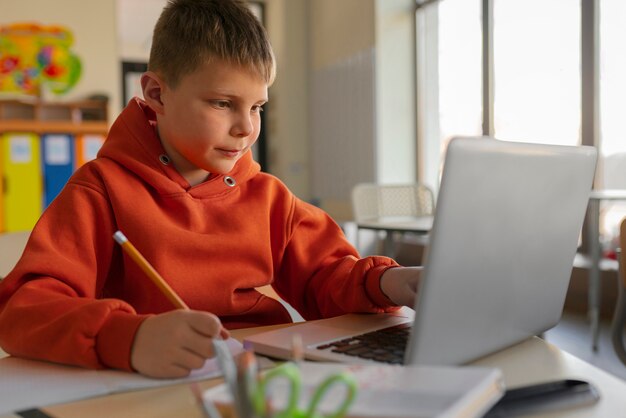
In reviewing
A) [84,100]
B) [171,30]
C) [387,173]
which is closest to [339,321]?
[171,30]

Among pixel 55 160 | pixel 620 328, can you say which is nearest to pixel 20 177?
pixel 55 160

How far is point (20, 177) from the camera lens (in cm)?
500

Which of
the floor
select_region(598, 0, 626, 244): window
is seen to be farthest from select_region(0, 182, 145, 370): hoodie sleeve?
select_region(598, 0, 626, 244): window

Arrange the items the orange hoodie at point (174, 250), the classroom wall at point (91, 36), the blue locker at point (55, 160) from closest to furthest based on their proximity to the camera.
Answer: the orange hoodie at point (174, 250), the blue locker at point (55, 160), the classroom wall at point (91, 36)

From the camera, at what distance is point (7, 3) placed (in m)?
5.10

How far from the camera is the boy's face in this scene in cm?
84

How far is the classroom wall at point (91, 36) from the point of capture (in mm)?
5258

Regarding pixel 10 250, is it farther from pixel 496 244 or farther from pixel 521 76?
pixel 521 76

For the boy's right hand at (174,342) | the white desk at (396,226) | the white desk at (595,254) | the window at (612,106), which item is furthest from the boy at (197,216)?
the window at (612,106)

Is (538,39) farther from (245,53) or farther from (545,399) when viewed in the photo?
(545,399)

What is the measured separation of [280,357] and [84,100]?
5139 mm

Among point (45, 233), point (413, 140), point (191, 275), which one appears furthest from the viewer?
A: point (413, 140)

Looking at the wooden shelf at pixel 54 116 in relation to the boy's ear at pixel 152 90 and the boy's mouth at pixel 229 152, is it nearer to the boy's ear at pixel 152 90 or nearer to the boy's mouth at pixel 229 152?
the boy's ear at pixel 152 90

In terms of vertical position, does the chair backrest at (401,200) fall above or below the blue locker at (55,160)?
below
